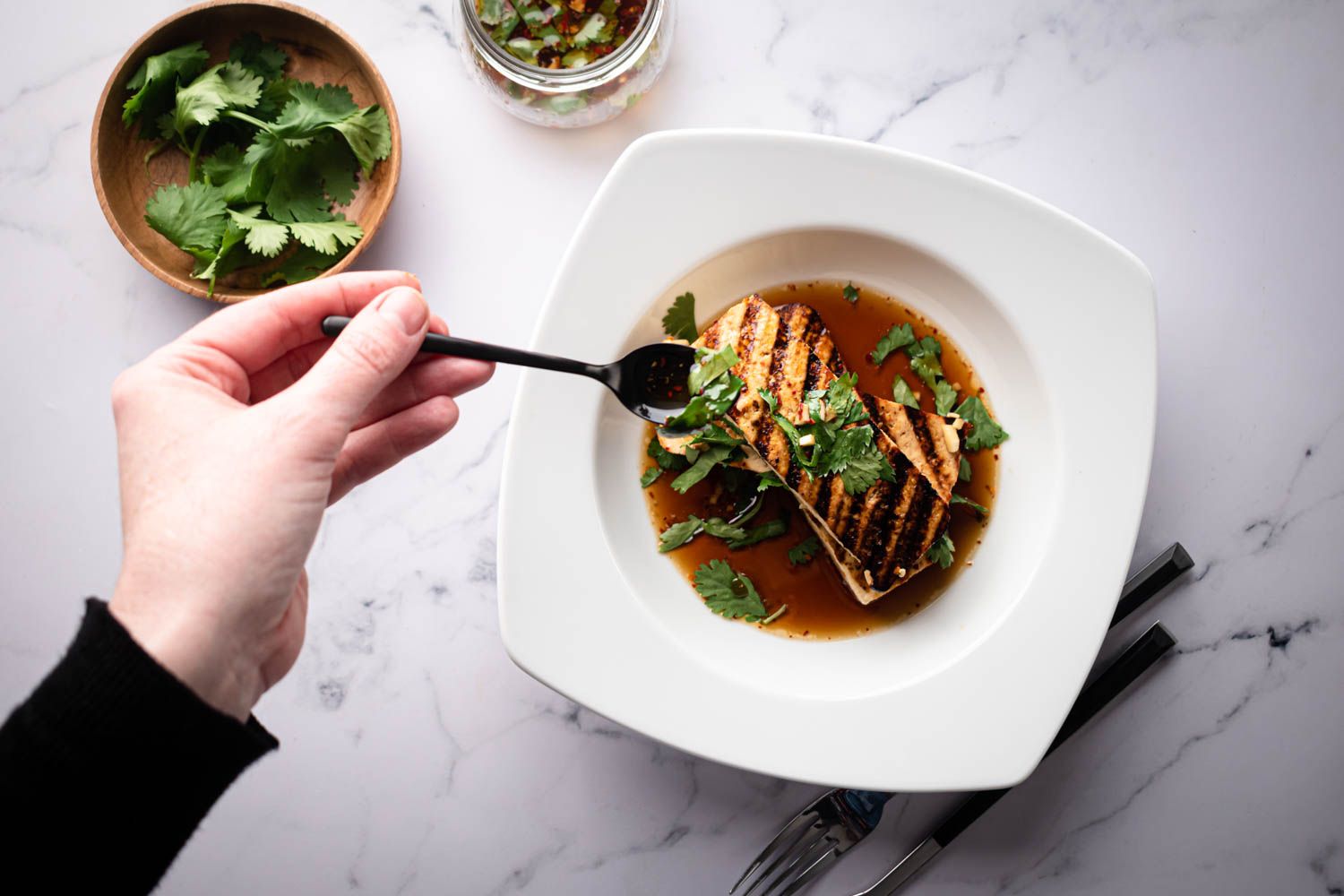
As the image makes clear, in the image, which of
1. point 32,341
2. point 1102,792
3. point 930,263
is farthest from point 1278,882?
point 32,341

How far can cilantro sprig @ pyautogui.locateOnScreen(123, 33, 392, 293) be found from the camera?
9.04 feet

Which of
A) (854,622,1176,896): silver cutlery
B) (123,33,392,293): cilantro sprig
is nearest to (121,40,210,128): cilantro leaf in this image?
(123,33,392,293): cilantro sprig

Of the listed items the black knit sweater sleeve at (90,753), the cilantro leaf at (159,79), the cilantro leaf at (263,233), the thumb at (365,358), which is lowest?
the black knit sweater sleeve at (90,753)

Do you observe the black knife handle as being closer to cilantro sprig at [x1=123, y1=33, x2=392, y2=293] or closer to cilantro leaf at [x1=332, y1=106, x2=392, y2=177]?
cilantro sprig at [x1=123, y1=33, x2=392, y2=293]

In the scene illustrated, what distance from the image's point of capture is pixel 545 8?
281cm

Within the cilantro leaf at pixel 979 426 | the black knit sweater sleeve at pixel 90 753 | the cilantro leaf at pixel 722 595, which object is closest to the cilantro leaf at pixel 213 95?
the black knit sweater sleeve at pixel 90 753

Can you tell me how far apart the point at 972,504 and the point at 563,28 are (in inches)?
80.8

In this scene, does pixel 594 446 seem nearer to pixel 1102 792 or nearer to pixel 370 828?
pixel 370 828

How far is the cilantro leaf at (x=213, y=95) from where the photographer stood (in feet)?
8.97

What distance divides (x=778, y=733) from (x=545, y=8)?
2.40 meters

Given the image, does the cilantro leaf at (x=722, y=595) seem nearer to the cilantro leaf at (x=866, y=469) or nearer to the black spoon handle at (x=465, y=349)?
the cilantro leaf at (x=866, y=469)

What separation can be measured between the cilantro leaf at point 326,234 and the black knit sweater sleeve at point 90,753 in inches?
51.9

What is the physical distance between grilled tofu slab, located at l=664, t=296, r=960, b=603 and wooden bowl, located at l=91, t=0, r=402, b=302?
4.00ft

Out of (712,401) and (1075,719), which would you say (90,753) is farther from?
(1075,719)
